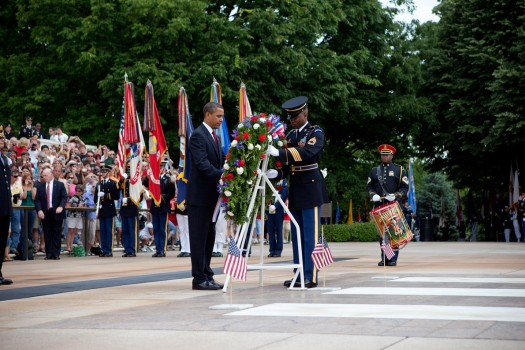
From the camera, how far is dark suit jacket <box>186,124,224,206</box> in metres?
10.8

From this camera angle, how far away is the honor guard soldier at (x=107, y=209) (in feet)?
71.0

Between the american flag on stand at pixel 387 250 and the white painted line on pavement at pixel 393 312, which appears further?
the american flag on stand at pixel 387 250

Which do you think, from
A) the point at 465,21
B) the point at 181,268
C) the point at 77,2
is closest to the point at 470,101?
the point at 465,21

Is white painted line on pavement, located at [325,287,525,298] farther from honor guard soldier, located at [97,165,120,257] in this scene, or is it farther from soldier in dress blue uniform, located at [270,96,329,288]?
honor guard soldier, located at [97,165,120,257]

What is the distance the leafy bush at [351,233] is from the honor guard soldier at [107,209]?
15.2 m

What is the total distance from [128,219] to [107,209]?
0.53m

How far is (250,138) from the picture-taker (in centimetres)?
1039

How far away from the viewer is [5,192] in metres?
12.5

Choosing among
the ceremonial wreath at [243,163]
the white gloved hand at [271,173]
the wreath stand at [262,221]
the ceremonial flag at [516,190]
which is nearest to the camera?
the ceremonial wreath at [243,163]

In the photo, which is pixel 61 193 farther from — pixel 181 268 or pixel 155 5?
pixel 155 5

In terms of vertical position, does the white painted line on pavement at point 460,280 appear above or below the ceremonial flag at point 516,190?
below

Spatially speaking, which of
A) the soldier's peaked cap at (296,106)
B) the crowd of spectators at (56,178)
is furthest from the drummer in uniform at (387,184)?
the crowd of spectators at (56,178)

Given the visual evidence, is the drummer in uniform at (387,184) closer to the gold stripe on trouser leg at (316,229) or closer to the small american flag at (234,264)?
the gold stripe on trouser leg at (316,229)

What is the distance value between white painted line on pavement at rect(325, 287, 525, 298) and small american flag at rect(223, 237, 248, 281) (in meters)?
1.30
